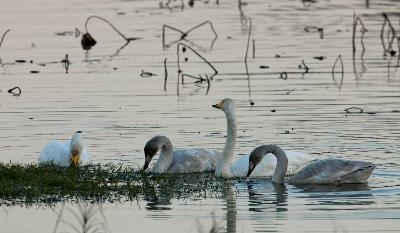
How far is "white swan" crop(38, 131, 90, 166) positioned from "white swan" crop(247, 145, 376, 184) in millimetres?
2271

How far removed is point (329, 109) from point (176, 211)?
823 centimetres

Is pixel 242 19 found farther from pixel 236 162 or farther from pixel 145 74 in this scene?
pixel 236 162

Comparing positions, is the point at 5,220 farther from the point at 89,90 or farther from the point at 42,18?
the point at 42,18

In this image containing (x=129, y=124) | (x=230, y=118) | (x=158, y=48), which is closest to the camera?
(x=230, y=118)

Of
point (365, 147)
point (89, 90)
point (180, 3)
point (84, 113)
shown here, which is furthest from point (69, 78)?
point (180, 3)

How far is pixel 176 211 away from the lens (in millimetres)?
13469

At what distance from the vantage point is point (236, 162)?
16.7 meters

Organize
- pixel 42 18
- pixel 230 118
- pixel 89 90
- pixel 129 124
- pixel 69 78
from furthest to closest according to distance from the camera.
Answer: pixel 42 18 < pixel 69 78 < pixel 89 90 < pixel 129 124 < pixel 230 118

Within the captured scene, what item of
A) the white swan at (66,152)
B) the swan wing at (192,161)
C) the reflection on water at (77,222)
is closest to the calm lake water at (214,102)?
the reflection on water at (77,222)

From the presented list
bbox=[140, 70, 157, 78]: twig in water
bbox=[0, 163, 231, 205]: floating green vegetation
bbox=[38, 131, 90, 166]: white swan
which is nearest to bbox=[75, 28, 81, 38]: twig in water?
bbox=[140, 70, 157, 78]: twig in water

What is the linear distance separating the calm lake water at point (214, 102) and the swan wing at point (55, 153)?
41cm

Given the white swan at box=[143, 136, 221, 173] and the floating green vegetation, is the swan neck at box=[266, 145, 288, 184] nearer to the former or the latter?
the floating green vegetation

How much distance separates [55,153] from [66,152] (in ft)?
0.75

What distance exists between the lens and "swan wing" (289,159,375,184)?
50.9 feet
